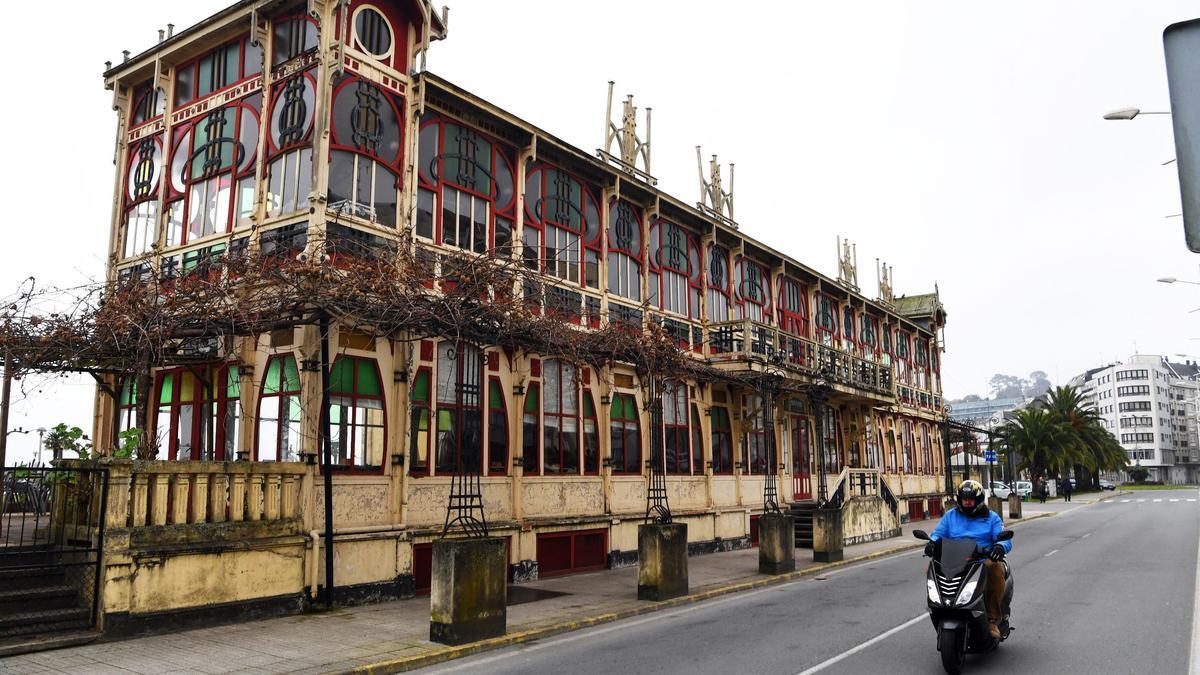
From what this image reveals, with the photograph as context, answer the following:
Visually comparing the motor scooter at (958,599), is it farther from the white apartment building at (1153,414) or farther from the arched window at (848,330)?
the white apartment building at (1153,414)

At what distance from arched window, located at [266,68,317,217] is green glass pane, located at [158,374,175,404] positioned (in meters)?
3.87

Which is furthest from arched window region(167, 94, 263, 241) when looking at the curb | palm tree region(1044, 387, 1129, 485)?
palm tree region(1044, 387, 1129, 485)

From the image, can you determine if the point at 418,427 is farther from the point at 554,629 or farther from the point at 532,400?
the point at 554,629

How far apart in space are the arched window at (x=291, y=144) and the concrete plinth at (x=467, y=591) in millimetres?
6728

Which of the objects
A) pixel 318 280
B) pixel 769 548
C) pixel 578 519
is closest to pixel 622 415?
pixel 578 519

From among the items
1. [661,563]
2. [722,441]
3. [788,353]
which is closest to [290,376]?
[661,563]

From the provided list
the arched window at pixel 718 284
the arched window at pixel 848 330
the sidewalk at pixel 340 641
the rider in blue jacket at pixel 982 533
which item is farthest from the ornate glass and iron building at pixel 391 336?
the arched window at pixel 848 330

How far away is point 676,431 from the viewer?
898 inches

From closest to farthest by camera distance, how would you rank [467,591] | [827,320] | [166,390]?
1. [467,591]
2. [166,390]
3. [827,320]

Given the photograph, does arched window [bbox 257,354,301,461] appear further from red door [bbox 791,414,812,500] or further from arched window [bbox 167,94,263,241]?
red door [bbox 791,414,812,500]

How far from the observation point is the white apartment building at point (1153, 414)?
136 meters

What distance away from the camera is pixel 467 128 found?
17297 millimetres

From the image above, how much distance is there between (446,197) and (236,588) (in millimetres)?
8235

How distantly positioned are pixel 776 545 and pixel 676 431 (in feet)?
17.2
